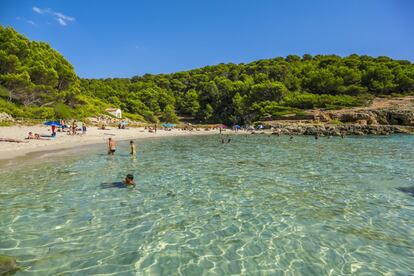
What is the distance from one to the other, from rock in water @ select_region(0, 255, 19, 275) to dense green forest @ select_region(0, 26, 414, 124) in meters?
42.0

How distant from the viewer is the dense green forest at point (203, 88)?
46688 millimetres

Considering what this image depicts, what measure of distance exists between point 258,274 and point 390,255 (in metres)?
3.15

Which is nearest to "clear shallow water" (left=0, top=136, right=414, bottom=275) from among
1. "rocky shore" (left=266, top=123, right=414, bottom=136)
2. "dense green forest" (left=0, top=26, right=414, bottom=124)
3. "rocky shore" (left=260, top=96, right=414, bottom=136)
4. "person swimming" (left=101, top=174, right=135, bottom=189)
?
"person swimming" (left=101, top=174, right=135, bottom=189)

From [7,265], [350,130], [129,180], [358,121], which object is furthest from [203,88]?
[7,265]

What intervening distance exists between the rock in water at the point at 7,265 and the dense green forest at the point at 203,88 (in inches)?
1654

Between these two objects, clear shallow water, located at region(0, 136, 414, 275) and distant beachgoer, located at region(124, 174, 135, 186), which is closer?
clear shallow water, located at region(0, 136, 414, 275)

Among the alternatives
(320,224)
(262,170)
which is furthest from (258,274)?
(262,170)

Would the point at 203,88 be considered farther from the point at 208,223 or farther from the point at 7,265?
Answer: the point at 7,265

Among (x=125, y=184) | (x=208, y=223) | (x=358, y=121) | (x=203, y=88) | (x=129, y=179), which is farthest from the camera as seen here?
(x=203, y=88)

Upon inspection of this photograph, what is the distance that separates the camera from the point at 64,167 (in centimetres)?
1700

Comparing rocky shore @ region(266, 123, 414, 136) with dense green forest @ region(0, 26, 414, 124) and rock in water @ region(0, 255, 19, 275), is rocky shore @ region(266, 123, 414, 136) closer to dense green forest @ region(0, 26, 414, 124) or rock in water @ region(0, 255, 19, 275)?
dense green forest @ region(0, 26, 414, 124)

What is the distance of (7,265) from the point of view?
5566 mm

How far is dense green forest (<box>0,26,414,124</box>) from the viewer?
46.7 meters

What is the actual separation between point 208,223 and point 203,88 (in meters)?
93.4
